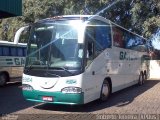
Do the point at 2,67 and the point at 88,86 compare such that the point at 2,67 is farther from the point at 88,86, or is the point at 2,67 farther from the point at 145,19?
the point at 145,19

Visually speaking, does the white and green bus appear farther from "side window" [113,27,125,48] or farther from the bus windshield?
"side window" [113,27,125,48]

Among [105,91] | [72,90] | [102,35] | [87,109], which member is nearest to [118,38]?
[102,35]

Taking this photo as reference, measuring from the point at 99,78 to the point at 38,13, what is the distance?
16.7 m

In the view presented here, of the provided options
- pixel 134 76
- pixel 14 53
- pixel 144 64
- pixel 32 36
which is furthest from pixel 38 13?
pixel 32 36

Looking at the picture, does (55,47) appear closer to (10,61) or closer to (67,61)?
(67,61)

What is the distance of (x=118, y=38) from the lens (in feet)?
45.9

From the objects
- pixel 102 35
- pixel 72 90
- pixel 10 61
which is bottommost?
pixel 72 90

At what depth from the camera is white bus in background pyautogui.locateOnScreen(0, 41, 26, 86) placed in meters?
18.1

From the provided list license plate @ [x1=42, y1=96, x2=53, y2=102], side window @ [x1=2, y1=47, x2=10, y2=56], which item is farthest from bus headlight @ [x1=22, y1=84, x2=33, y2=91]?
side window @ [x1=2, y1=47, x2=10, y2=56]

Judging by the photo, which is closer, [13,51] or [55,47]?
[55,47]

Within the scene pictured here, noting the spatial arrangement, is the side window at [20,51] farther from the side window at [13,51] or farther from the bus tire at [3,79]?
the bus tire at [3,79]

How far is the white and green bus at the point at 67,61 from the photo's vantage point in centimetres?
995

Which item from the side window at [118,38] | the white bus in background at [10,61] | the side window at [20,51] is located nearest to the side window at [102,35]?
the side window at [118,38]

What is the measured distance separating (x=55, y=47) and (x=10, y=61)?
9.00 meters
